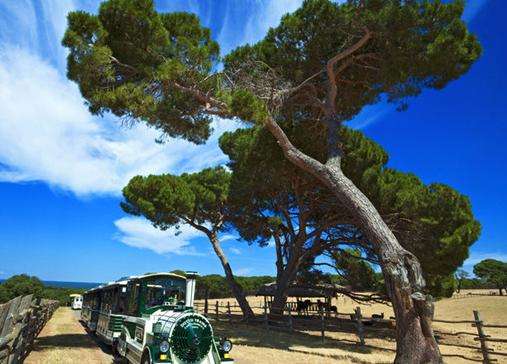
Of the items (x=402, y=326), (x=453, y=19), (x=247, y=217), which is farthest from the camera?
(x=247, y=217)

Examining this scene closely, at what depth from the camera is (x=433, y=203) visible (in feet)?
48.7

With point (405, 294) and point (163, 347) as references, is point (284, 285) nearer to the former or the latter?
point (405, 294)

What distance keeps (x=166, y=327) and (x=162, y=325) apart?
0.80ft

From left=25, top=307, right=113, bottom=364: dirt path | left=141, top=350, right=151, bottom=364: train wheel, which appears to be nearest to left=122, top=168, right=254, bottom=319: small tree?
left=25, top=307, right=113, bottom=364: dirt path

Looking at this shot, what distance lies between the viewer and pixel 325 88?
14.1 m

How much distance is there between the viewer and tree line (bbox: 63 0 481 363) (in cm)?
1138

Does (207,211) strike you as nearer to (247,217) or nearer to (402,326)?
(247,217)

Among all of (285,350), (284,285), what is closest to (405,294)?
(285,350)

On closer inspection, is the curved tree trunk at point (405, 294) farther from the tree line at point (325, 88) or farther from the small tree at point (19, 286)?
the small tree at point (19, 286)

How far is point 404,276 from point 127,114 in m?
8.78

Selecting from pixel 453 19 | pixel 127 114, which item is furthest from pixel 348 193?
pixel 127 114

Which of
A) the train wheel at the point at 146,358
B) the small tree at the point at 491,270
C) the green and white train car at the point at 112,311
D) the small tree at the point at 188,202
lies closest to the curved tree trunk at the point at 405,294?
the train wheel at the point at 146,358

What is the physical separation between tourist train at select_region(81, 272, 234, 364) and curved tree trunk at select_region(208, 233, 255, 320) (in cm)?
1062

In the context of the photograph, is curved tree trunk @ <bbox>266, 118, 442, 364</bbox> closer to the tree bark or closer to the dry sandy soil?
the dry sandy soil
